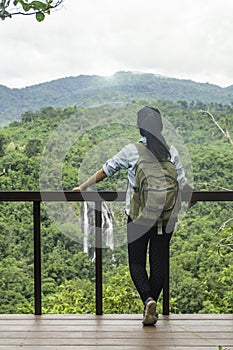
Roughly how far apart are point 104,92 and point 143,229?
6.20 meters

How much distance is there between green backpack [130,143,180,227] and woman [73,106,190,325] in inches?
1.3

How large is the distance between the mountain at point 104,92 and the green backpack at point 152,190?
5.75 m

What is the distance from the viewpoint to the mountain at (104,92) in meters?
10.0

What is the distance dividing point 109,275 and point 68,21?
29.6ft

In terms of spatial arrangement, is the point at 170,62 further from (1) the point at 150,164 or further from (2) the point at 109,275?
(1) the point at 150,164

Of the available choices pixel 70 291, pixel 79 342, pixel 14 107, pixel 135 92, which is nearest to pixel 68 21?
pixel 14 107

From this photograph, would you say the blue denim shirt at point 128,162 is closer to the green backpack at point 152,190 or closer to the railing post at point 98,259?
the green backpack at point 152,190

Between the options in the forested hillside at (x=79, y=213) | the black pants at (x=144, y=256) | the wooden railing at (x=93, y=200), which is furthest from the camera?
the forested hillside at (x=79, y=213)

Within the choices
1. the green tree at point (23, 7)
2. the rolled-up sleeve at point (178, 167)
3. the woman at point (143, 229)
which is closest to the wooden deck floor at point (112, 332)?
the woman at point (143, 229)

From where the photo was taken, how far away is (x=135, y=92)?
10258 mm

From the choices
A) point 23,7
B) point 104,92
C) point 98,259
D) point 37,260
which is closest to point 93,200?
point 98,259

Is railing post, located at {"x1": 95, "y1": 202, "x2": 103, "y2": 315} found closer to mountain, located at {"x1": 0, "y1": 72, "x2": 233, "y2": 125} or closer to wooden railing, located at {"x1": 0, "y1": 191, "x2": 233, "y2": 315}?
wooden railing, located at {"x1": 0, "y1": 191, "x2": 233, "y2": 315}

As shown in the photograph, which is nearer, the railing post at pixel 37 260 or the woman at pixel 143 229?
the woman at pixel 143 229

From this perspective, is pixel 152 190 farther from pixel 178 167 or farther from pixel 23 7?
pixel 23 7
